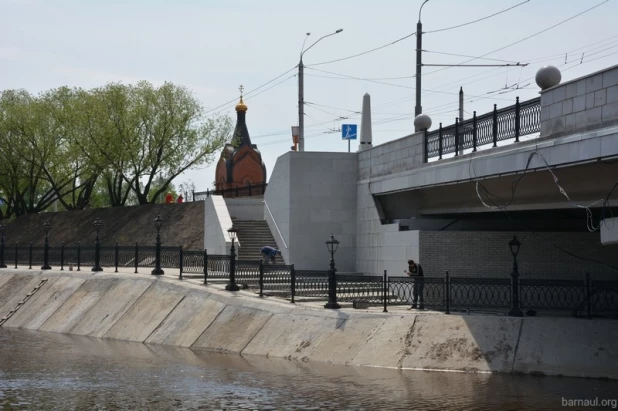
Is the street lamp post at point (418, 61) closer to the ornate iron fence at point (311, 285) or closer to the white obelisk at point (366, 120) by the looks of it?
the white obelisk at point (366, 120)

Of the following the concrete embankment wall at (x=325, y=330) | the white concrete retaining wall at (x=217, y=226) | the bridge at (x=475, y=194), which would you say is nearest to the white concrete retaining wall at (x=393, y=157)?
the bridge at (x=475, y=194)

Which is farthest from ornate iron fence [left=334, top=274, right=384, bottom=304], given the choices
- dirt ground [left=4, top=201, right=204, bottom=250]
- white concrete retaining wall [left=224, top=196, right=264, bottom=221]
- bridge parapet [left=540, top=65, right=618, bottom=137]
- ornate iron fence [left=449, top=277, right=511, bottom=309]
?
dirt ground [left=4, top=201, right=204, bottom=250]

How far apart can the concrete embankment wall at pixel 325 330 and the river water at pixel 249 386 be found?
685 millimetres

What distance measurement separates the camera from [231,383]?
1952 cm

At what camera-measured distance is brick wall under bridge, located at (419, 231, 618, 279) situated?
2791 centimetres

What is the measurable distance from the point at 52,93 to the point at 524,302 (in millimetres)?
46106

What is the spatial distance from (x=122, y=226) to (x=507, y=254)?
107 ft

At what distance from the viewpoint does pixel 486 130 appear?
81.6 feet

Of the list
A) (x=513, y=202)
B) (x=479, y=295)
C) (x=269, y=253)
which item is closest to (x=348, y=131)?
(x=269, y=253)

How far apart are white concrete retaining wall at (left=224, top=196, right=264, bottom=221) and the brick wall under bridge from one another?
13662 mm

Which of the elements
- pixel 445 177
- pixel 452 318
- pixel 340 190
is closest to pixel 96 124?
pixel 340 190

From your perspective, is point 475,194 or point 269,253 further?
point 269,253

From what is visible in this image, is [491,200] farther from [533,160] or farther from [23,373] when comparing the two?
[23,373]

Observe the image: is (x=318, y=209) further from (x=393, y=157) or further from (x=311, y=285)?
(x=311, y=285)
